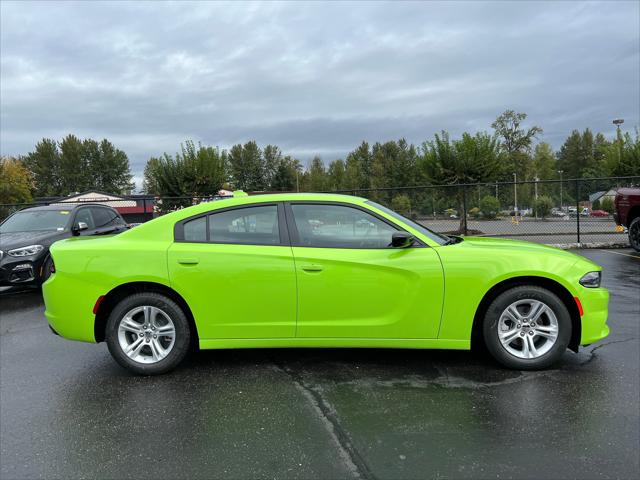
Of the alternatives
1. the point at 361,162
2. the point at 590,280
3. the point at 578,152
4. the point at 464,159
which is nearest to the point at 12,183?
the point at 361,162

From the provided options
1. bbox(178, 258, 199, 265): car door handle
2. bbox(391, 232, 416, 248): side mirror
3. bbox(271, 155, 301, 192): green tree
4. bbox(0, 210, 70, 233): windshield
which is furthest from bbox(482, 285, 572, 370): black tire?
bbox(271, 155, 301, 192): green tree

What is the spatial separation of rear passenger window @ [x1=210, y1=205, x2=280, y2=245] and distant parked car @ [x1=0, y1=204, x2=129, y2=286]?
165 inches

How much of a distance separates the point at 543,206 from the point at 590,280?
12.7 metres

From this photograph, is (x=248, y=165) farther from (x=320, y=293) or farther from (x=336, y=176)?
(x=320, y=293)

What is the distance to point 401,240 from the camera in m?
3.77

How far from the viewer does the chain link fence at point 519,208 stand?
521 inches

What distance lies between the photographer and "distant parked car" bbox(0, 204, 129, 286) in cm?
741

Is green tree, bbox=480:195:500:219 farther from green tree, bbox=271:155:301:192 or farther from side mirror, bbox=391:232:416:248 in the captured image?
green tree, bbox=271:155:301:192

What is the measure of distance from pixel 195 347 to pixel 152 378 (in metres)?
0.72

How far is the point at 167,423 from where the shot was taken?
123 inches

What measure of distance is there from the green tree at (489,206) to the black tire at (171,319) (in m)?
11.8

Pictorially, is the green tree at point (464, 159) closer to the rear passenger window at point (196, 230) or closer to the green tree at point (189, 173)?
the green tree at point (189, 173)

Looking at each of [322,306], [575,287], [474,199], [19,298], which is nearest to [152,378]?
[322,306]

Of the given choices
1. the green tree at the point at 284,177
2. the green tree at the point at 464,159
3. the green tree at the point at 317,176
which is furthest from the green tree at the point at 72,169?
the green tree at the point at 464,159
